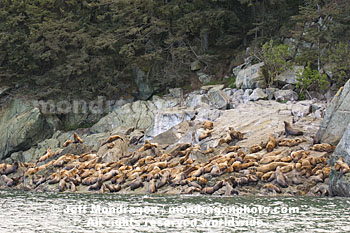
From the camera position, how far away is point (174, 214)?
19.3 m

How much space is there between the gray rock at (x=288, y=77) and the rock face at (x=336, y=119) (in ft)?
32.6

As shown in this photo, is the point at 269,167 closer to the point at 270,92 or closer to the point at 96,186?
the point at 96,186

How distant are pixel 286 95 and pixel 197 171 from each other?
495 inches

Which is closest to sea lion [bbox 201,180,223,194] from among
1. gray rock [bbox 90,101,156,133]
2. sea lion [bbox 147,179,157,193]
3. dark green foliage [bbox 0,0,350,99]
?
sea lion [bbox 147,179,157,193]

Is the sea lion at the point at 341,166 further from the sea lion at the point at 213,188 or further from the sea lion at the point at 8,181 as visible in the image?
the sea lion at the point at 8,181

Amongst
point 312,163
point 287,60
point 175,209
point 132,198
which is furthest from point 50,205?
point 287,60

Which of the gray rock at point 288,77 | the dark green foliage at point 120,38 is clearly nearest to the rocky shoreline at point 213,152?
the gray rock at point 288,77

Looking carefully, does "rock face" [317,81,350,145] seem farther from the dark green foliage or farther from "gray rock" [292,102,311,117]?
the dark green foliage

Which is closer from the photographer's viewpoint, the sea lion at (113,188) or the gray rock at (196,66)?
the sea lion at (113,188)

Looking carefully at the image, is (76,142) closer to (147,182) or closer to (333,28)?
(147,182)

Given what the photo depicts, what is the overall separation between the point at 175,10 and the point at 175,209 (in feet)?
93.3

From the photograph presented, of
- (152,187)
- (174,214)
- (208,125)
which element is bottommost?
(174,214)

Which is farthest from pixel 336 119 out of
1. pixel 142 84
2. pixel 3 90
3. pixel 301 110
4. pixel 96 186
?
pixel 3 90

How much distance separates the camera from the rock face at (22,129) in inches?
1759
